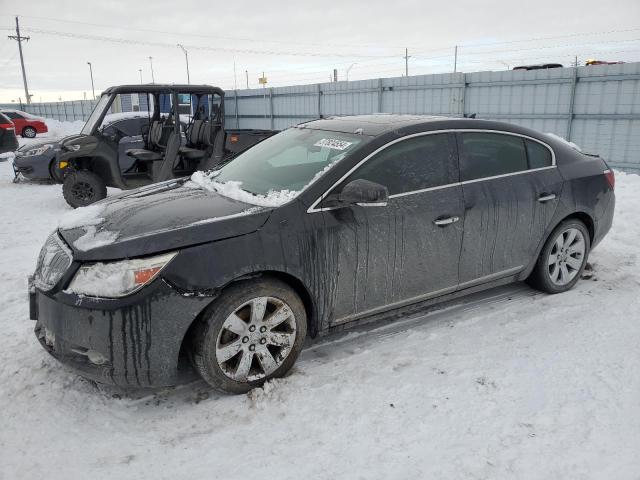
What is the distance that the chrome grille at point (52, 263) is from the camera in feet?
9.62

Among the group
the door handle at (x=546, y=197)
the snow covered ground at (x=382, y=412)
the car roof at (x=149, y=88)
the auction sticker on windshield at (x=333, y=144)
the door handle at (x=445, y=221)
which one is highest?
the car roof at (x=149, y=88)

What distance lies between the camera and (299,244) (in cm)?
317

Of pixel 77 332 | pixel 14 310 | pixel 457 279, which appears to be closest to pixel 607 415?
pixel 457 279

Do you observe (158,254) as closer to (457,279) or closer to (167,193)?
(167,193)

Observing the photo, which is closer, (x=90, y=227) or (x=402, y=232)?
(x=90, y=227)

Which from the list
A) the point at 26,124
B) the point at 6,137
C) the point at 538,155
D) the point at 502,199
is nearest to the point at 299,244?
the point at 502,199

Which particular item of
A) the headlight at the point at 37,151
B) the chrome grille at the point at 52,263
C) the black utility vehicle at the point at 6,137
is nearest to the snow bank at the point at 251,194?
the chrome grille at the point at 52,263

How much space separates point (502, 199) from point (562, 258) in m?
1.09

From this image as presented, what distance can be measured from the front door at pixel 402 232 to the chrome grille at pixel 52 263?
156 cm

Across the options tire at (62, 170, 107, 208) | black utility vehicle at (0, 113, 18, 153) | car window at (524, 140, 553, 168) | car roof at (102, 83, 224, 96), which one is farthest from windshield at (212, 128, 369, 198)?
black utility vehicle at (0, 113, 18, 153)

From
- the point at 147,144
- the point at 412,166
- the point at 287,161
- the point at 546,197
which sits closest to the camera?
the point at 412,166

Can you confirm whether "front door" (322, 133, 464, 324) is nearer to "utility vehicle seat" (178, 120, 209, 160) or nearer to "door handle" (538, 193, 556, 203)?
"door handle" (538, 193, 556, 203)

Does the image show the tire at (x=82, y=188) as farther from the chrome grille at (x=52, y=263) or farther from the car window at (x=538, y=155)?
the car window at (x=538, y=155)

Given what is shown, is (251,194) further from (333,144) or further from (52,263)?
(52,263)
